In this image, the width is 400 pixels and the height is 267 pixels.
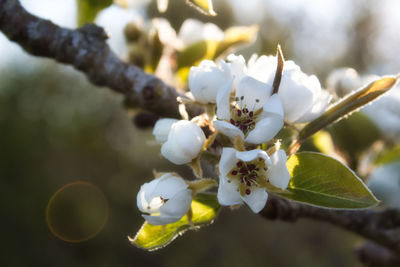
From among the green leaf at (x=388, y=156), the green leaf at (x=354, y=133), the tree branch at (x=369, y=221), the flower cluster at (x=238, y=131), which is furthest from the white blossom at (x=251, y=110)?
the green leaf at (x=388, y=156)

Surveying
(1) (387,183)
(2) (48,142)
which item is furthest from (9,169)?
(1) (387,183)

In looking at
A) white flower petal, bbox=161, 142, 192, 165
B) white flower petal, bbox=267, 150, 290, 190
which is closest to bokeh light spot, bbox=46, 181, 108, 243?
white flower petal, bbox=161, 142, 192, 165

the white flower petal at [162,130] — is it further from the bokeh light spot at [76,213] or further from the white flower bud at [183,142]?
the bokeh light spot at [76,213]

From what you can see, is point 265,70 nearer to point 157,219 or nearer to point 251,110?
point 251,110

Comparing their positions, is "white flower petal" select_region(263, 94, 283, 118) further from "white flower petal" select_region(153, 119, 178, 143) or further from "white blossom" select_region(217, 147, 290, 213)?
"white flower petal" select_region(153, 119, 178, 143)

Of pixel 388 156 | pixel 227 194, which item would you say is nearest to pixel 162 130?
pixel 227 194

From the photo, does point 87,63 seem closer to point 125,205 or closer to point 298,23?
point 298,23
